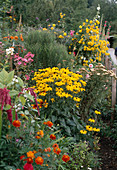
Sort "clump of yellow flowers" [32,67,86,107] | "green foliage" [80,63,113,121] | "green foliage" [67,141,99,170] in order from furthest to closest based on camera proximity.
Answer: "green foliage" [80,63,113,121] → "clump of yellow flowers" [32,67,86,107] → "green foliage" [67,141,99,170]

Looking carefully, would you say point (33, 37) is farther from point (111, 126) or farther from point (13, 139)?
point (13, 139)

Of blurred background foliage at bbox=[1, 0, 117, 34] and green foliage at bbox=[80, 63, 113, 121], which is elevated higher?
blurred background foliage at bbox=[1, 0, 117, 34]

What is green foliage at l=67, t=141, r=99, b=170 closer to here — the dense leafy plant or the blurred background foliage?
the dense leafy plant

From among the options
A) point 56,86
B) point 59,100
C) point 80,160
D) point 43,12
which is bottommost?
point 80,160

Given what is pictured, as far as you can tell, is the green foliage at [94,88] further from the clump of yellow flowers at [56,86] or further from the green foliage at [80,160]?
the green foliage at [80,160]

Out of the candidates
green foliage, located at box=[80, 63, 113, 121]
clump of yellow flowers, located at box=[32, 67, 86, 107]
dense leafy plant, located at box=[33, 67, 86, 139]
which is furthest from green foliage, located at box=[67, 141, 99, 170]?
green foliage, located at box=[80, 63, 113, 121]

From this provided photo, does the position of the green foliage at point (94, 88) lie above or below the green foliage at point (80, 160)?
above

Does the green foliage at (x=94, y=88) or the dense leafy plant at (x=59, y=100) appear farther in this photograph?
the green foliage at (x=94, y=88)

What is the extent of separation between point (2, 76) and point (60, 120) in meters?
1.44

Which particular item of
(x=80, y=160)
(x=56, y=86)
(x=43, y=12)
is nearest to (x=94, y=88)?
(x=56, y=86)

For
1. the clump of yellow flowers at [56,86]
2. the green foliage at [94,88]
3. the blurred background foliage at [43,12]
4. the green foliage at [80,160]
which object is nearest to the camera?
the green foliage at [80,160]

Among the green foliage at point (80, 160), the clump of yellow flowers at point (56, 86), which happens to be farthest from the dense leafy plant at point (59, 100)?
the green foliage at point (80, 160)

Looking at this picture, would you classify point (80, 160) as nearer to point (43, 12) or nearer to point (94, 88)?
point (94, 88)

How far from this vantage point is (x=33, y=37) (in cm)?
484
